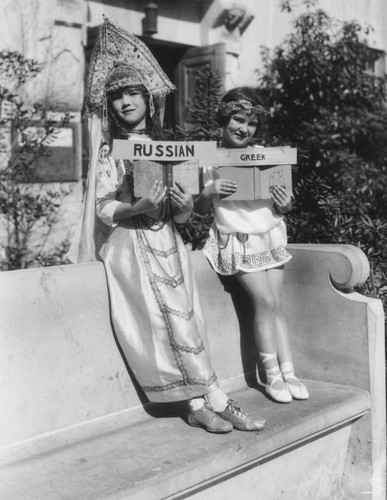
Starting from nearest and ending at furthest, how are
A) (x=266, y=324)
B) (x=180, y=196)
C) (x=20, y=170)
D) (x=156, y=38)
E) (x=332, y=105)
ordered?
(x=180, y=196), (x=266, y=324), (x=20, y=170), (x=332, y=105), (x=156, y=38)

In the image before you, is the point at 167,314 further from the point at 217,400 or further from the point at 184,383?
the point at 217,400

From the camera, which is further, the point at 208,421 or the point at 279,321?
the point at 279,321

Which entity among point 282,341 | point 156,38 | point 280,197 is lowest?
point 282,341

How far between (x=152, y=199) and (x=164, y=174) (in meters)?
0.13

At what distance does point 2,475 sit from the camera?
2279 millimetres

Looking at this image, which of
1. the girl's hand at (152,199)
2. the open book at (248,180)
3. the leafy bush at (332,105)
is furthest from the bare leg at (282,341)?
the leafy bush at (332,105)

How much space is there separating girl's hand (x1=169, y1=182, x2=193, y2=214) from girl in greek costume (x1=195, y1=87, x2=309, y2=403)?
25 centimetres

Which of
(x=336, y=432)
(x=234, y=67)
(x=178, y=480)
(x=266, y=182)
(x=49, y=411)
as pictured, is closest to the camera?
(x=178, y=480)

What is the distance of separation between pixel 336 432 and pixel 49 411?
125 cm

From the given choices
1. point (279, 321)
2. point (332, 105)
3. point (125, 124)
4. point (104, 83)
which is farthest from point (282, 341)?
point (332, 105)

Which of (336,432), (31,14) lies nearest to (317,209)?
(336,432)

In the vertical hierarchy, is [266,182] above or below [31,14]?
below

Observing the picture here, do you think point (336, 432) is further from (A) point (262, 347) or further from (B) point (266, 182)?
(B) point (266, 182)

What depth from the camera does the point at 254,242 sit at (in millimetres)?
3033
